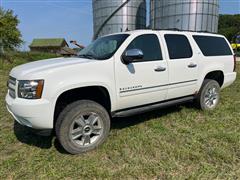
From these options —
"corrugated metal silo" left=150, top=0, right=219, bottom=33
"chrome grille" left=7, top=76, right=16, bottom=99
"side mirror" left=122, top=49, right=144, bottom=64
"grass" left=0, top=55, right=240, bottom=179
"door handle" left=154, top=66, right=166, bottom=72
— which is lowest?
"grass" left=0, top=55, right=240, bottom=179

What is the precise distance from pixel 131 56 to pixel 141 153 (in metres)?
1.52

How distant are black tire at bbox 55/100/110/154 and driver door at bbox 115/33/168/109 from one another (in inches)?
15.8

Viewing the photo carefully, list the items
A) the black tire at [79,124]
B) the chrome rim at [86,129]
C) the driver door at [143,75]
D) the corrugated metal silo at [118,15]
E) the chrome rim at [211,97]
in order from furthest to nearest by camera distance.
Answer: the corrugated metal silo at [118,15]
the chrome rim at [211,97]
the driver door at [143,75]
the chrome rim at [86,129]
the black tire at [79,124]

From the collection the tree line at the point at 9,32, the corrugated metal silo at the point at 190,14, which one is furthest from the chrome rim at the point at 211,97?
the corrugated metal silo at the point at 190,14

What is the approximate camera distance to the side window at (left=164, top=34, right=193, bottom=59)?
13.2ft

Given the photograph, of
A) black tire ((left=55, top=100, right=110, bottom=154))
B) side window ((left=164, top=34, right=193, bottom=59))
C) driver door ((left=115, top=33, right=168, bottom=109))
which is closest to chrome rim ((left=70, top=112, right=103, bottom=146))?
black tire ((left=55, top=100, right=110, bottom=154))

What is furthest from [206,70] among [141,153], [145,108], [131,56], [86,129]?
[86,129]

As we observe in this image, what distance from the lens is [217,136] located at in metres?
3.66

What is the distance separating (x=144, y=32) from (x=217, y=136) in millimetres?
2290

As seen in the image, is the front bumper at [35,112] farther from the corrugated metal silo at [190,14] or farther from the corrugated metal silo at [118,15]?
the corrugated metal silo at [118,15]

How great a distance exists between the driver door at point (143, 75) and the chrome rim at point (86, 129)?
479mm

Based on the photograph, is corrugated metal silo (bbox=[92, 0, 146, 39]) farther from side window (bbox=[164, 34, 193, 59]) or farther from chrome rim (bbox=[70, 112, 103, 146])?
chrome rim (bbox=[70, 112, 103, 146])

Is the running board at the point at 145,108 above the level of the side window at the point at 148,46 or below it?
below

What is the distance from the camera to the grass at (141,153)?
8.93 feet
